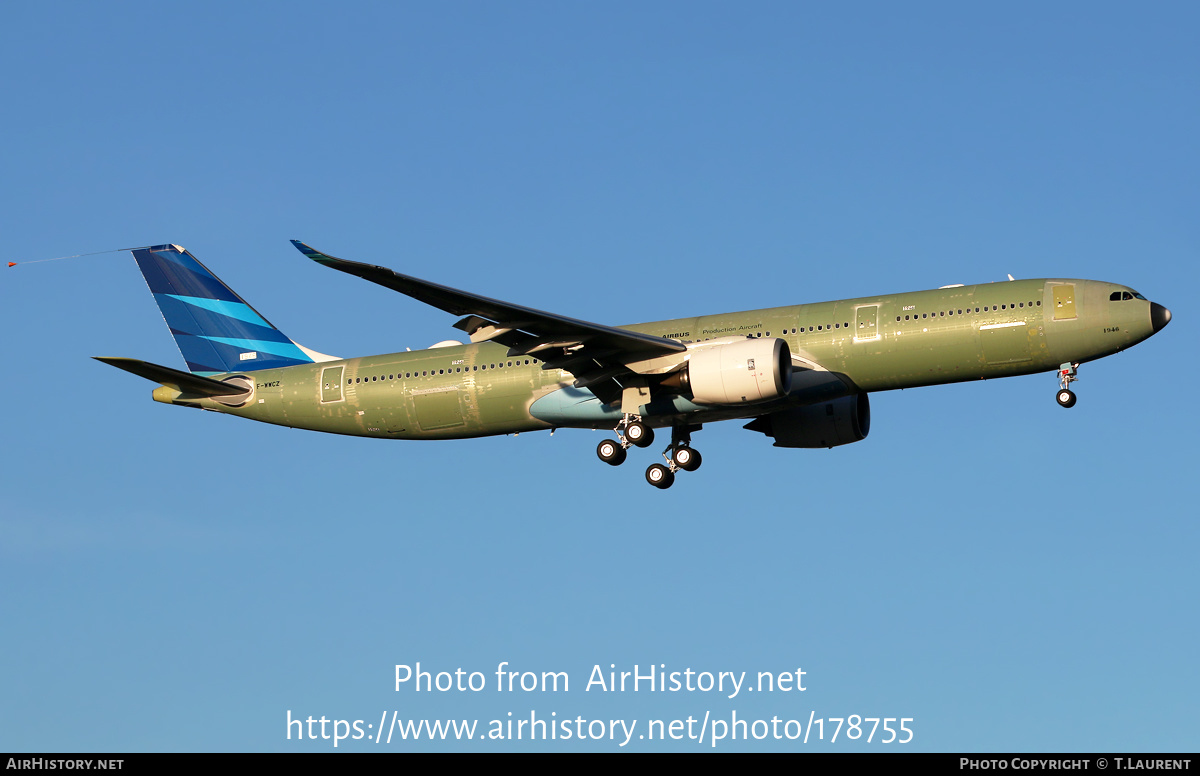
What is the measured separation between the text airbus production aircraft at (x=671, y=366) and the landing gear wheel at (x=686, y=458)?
0.05 m

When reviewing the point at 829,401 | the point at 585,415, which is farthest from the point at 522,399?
the point at 829,401

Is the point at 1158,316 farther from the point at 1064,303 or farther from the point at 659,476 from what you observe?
the point at 659,476

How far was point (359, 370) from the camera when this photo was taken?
4319 centimetres

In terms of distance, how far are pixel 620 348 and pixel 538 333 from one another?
2329 mm

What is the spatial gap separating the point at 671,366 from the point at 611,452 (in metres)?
3.49

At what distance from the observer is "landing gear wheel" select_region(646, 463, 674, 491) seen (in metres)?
41.6

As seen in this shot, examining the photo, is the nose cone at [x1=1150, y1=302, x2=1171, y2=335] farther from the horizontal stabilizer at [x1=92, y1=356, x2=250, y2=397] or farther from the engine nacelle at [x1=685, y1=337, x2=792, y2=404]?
the horizontal stabilizer at [x1=92, y1=356, x2=250, y2=397]

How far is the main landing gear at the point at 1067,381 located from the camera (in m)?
37.1

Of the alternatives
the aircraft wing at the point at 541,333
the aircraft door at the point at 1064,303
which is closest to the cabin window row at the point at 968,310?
the aircraft door at the point at 1064,303

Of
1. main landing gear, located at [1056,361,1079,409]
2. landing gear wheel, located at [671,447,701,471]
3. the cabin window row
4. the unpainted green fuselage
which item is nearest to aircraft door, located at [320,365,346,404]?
the unpainted green fuselage

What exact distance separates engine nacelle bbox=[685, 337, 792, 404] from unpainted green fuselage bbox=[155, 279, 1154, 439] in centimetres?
139

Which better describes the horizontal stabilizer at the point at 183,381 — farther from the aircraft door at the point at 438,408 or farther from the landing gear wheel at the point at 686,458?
the landing gear wheel at the point at 686,458
